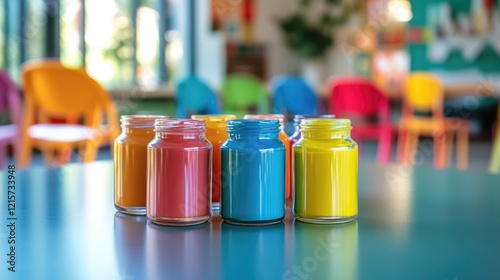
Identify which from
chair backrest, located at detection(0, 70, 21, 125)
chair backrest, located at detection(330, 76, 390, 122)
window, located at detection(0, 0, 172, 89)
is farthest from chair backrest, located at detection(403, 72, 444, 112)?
chair backrest, located at detection(0, 70, 21, 125)

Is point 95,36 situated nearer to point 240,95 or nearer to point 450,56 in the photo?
point 240,95

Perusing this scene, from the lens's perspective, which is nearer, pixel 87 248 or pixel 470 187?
pixel 87 248

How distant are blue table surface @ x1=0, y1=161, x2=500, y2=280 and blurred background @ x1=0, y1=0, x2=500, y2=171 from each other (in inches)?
148

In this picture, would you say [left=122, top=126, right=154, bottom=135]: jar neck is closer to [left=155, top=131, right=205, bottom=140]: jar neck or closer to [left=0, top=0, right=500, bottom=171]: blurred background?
[left=155, top=131, right=205, bottom=140]: jar neck

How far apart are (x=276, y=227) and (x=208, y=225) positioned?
0.08 meters

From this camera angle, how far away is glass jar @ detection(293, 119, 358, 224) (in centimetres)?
75

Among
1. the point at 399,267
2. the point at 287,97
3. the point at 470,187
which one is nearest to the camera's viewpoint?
the point at 399,267

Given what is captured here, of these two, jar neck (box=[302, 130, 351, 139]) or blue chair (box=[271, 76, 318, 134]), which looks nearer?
jar neck (box=[302, 130, 351, 139])

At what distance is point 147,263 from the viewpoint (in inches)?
21.9

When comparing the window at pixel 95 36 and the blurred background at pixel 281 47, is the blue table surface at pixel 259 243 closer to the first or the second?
the blurred background at pixel 281 47

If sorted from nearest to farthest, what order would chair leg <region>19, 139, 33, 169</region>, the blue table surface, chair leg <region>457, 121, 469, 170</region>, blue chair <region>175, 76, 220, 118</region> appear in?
the blue table surface, chair leg <region>19, 139, 33, 169</region>, blue chair <region>175, 76, 220, 118</region>, chair leg <region>457, 121, 469, 170</region>

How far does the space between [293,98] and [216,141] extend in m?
2.78

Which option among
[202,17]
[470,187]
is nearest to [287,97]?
[470,187]

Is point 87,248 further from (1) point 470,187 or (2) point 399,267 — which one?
(1) point 470,187
